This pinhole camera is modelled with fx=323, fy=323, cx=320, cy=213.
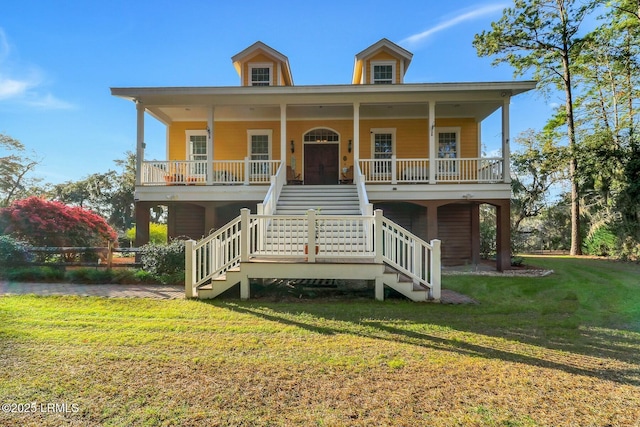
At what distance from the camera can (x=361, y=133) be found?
43.4 feet

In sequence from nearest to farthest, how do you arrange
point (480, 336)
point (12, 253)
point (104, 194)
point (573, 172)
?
1. point (480, 336)
2. point (12, 253)
3. point (573, 172)
4. point (104, 194)

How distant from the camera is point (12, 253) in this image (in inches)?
341

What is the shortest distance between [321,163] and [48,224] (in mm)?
9742

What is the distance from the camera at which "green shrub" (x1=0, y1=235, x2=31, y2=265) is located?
8.53 meters

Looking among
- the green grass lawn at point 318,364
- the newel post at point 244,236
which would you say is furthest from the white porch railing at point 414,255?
the newel post at point 244,236

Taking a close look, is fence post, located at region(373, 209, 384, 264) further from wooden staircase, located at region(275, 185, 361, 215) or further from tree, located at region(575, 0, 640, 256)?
tree, located at region(575, 0, 640, 256)

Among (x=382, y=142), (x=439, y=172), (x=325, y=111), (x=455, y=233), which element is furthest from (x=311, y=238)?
(x=382, y=142)

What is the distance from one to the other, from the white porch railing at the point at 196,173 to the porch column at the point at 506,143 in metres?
7.27

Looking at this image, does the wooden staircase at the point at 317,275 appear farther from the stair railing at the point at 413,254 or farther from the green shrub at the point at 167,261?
the green shrub at the point at 167,261

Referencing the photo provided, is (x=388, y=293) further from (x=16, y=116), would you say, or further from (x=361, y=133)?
(x=16, y=116)

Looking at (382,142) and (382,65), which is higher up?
(382,65)

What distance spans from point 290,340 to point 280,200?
6.41 metres

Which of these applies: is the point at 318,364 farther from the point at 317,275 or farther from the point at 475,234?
the point at 475,234

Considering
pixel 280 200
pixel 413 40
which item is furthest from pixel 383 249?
pixel 413 40
